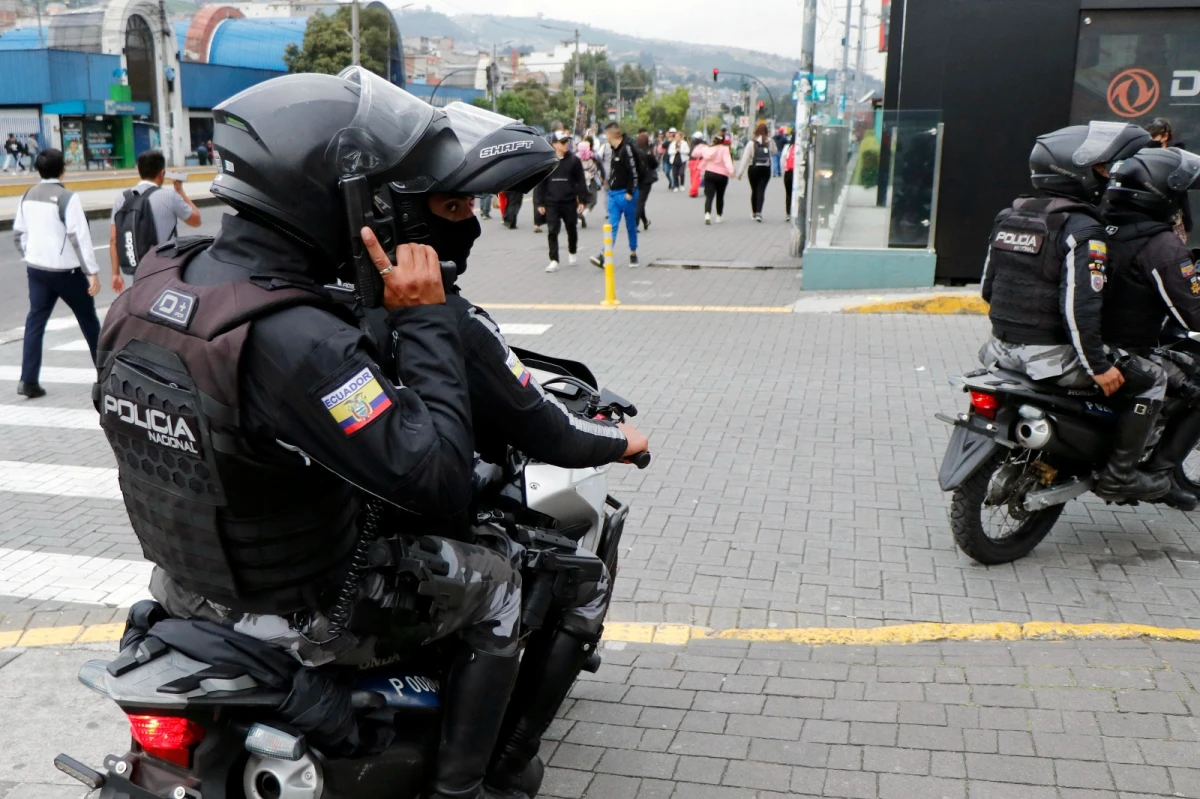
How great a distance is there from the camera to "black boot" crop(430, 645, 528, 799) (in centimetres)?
252

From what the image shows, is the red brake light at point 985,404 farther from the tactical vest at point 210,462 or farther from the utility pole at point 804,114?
the utility pole at point 804,114

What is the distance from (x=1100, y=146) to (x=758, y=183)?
16.3 m

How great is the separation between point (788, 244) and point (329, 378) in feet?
51.5

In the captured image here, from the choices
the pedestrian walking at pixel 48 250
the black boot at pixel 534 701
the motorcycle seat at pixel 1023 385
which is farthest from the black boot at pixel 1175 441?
the pedestrian walking at pixel 48 250

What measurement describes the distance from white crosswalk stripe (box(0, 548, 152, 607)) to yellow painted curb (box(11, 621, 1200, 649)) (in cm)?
42

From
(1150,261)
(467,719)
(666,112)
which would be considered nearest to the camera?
(467,719)

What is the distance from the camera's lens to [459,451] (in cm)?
222

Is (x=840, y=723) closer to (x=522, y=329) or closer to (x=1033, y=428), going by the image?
(x=1033, y=428)

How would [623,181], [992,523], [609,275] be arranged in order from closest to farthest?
1. [992,523]
2. [609,275]
3. [623,181]

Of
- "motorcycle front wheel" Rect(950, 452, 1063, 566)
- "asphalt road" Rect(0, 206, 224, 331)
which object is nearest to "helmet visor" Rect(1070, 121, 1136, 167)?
"motorcycle front wheel" Rect(950, 452, 1063, 566)

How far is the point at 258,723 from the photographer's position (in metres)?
2.22

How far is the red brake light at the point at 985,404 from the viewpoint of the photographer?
4.88m

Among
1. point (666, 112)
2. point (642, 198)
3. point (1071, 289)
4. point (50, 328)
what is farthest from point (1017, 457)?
point (666, 112)

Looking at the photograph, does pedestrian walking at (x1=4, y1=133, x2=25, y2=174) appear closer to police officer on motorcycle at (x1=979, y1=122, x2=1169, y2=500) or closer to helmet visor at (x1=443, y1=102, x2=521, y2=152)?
police officer on motorcycle at (x1=979, y1=122, x2=1169, y2=500)
